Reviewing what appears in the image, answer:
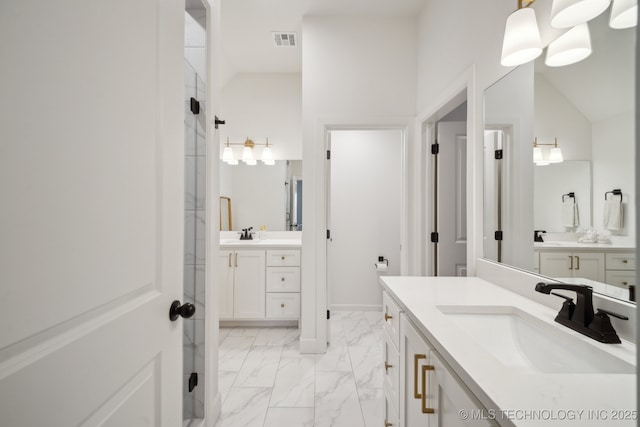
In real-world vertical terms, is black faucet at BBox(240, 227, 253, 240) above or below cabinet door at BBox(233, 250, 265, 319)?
above

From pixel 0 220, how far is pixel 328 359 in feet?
7.90

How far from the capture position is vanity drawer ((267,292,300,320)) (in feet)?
9.64

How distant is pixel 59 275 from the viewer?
476 millimetres

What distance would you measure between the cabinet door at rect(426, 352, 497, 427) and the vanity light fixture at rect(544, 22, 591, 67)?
111 centimetres

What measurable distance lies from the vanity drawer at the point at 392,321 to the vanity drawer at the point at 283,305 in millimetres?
1671

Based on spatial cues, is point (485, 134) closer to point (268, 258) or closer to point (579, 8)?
point (579, 8)

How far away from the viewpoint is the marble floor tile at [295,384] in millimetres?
1830

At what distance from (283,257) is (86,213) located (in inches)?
96.9

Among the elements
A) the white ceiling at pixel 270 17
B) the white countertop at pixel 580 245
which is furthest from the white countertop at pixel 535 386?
the white ceiling at pixel 270 17

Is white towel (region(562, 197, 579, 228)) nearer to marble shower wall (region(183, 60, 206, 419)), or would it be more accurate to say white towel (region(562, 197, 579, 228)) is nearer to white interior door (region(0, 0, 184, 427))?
white interior door (region(0, 0, 184, 427))

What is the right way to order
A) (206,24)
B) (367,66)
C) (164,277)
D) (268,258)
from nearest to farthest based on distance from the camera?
(164,277) → (206,24) → (367,66) → (268,258)

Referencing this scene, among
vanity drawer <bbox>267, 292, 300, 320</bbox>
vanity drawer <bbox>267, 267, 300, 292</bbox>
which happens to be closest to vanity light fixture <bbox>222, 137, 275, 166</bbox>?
vanity drawer <bbox>267, 267, 300, 292</bbox>

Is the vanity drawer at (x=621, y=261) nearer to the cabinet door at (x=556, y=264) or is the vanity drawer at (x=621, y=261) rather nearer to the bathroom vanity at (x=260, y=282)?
the cabinet door at (x=556, y=264)

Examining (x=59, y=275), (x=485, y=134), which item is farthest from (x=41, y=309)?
(x=485, y=134)
